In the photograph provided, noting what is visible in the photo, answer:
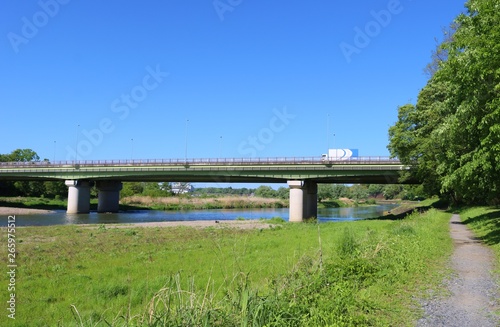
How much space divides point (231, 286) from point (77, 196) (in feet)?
238

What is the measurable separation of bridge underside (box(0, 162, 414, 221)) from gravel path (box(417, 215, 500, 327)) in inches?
→ 1627

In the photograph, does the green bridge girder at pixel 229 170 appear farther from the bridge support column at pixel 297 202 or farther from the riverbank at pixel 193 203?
the riverbank at pixel 193 203

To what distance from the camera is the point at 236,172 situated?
63375 millimetres

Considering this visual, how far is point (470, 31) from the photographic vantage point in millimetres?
17719

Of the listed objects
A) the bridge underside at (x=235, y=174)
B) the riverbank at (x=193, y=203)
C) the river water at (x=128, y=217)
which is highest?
the bridge underside at (x=235, y=174)

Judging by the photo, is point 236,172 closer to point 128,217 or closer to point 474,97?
point 128,217

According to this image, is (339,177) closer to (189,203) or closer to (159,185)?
(189,203)

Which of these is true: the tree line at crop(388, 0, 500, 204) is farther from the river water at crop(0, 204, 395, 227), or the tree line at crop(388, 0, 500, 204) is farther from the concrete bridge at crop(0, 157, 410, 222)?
the river water at crop(0, 204, 395, 227)

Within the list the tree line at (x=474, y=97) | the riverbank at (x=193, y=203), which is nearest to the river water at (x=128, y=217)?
the riverbank at (x=193, y=203)

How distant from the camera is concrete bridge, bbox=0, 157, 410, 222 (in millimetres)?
57500

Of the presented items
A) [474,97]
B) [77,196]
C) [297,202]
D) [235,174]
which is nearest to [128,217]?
[77,196]

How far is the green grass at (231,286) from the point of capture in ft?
21.8

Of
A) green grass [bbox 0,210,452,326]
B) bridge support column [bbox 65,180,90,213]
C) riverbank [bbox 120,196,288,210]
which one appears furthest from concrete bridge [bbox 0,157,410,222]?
green grass [bbox 0,210,452,326]

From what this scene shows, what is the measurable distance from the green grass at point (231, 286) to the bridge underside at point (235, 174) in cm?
3798
